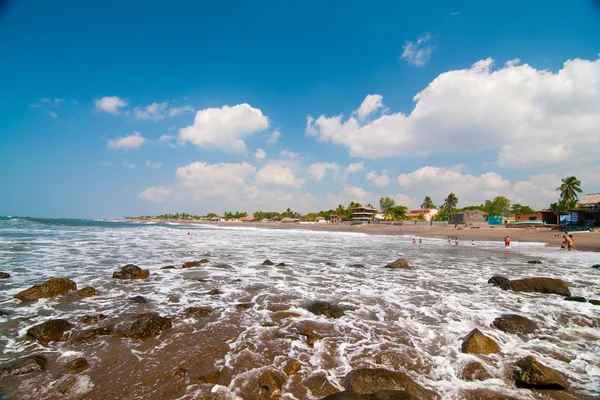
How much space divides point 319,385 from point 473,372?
3122 mm

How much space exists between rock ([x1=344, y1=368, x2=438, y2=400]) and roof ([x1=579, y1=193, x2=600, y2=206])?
208 feet

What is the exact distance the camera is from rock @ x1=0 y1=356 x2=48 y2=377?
514 centimetres

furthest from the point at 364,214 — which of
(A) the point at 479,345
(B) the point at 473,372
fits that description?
(B) the point at 473,372

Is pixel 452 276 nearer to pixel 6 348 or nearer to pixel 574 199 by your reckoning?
pixel 6 348

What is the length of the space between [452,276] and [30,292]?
1842cm

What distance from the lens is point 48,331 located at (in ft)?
21.9

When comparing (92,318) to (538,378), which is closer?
(538,378)

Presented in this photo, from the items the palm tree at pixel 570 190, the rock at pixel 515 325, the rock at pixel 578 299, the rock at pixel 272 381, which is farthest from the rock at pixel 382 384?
the palm tree at pixel 570 190

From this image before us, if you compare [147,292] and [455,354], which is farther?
[147,292]

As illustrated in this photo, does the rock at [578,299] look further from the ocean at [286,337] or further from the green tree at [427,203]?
the green tree at [427,203]

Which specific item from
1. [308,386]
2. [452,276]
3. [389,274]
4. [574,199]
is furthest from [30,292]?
[574,199]

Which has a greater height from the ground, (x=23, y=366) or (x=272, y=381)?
(x=23, y=366)

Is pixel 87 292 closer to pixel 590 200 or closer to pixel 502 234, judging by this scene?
pixel 502 234

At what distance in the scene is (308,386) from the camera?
195 inches
